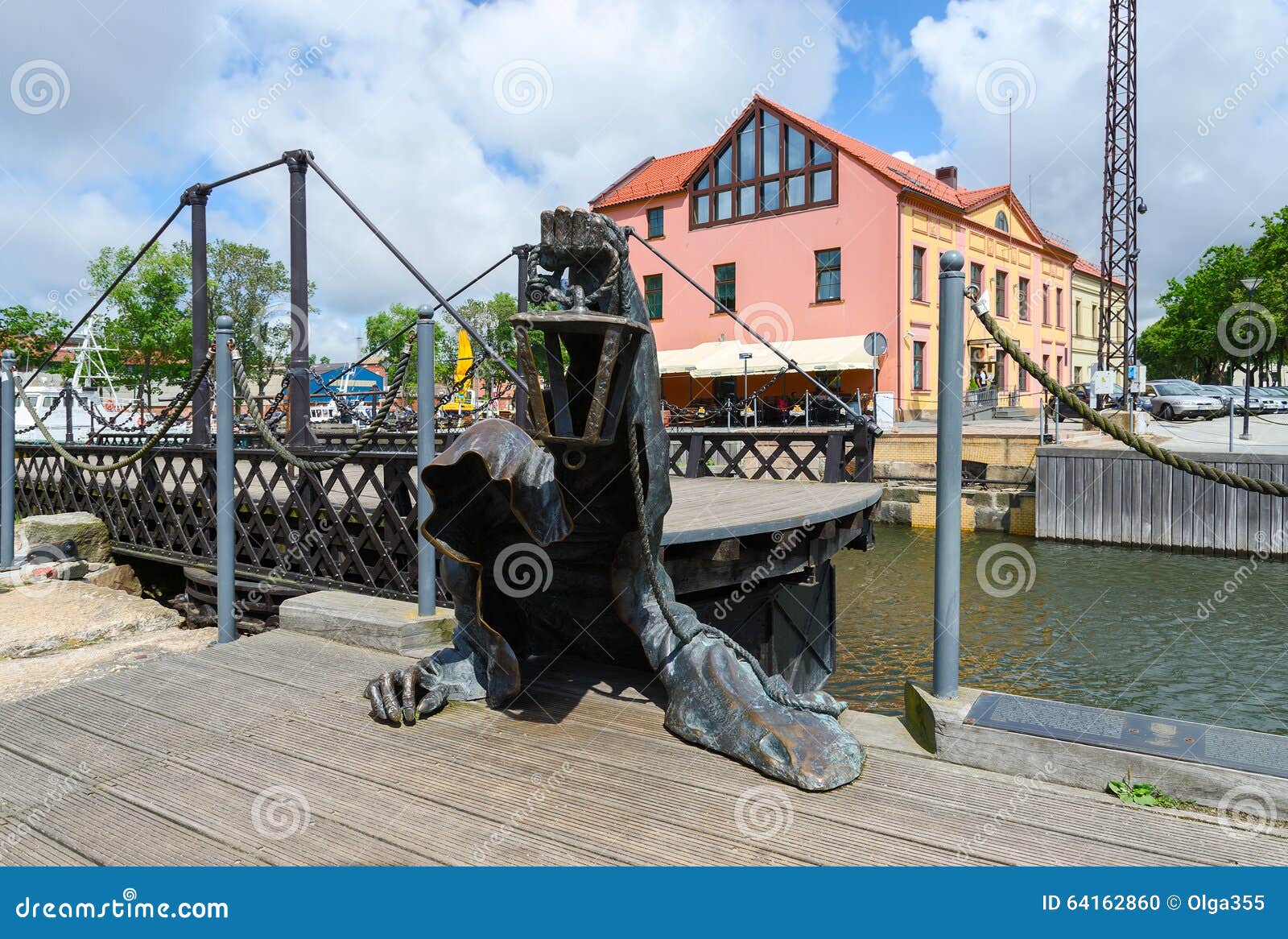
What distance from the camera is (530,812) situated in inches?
107

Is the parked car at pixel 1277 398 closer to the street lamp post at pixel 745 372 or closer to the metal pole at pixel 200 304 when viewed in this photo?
the street lamp post at pixel 745 372

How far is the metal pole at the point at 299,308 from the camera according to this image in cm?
848

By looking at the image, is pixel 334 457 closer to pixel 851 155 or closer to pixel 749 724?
pixel 749 724

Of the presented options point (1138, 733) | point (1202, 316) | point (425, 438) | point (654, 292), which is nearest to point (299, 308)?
point (425, 438)

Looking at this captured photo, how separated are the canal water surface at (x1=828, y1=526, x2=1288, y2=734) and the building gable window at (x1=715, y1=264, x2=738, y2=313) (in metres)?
17.5

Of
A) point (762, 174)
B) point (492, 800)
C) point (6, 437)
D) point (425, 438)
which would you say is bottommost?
point (492, 800)

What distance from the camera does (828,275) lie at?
100.0 feet

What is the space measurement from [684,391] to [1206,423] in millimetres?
17025

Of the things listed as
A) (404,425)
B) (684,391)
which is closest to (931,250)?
(684,391)

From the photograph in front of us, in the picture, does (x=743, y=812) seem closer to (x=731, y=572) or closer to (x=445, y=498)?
(x=445, y=498)

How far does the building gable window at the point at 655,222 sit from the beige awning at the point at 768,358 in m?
5.57

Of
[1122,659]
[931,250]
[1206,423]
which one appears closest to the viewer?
[1122,659]

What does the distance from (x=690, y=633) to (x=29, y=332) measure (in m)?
38.5

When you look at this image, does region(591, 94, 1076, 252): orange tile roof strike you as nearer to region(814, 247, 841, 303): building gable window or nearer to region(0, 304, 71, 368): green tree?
region(814, 247, 841, 303): building gable window
